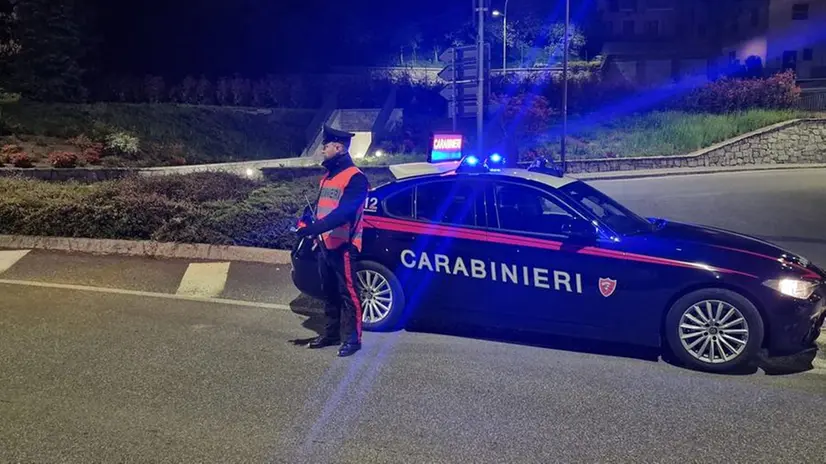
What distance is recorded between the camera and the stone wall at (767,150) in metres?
24.0

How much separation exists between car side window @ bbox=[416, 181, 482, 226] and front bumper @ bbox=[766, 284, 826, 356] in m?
2.35

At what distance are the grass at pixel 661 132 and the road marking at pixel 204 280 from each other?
17.6 m

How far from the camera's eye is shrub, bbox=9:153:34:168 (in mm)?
19906

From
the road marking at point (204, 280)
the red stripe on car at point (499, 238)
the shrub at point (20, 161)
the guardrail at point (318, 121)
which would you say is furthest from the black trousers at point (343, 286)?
the guardrail at point (318, 121)

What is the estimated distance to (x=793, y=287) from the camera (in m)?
5.05

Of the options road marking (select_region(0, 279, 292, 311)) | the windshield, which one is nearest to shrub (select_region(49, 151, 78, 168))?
road marking (select_region(0, 279, 292, 311))

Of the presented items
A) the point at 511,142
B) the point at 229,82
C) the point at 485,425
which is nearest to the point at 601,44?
the point at 229,82

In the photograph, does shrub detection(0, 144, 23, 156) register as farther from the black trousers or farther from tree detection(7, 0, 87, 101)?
the black trousers

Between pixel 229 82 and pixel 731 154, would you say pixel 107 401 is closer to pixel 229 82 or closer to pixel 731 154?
pixel 731 154

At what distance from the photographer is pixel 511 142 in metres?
13.4

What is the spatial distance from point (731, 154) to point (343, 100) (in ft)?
62.1

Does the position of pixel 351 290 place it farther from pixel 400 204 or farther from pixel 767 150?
pixel 767 150

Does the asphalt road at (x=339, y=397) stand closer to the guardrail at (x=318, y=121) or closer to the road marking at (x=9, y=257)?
the road marking at (x=9, y=257)

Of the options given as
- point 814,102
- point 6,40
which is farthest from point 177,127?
point 814,102
